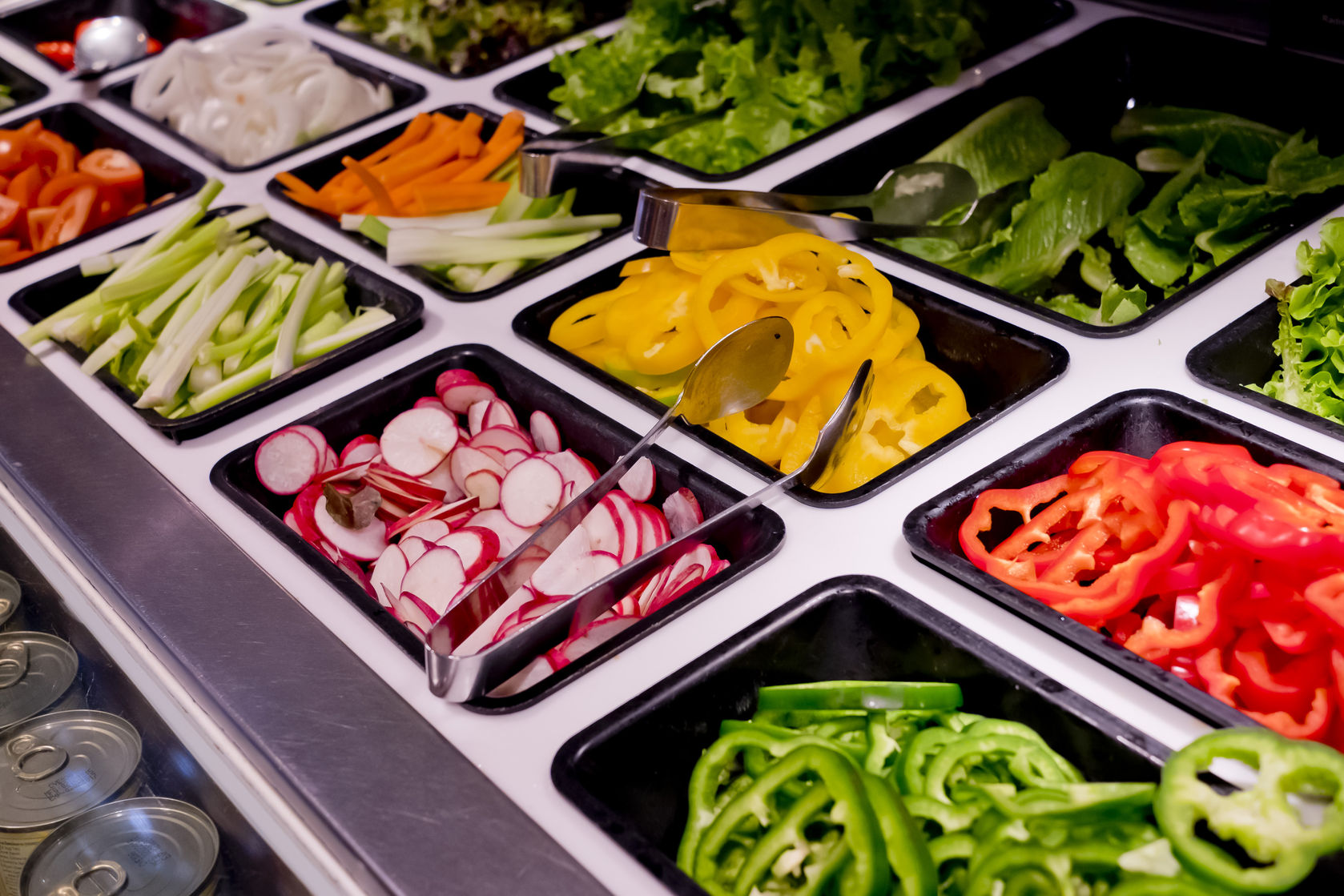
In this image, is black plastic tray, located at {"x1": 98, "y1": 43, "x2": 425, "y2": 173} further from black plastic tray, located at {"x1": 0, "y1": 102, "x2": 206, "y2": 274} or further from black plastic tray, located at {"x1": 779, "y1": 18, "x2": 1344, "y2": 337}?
black plastic tray, located at {"x1": 779, "y1": 18, "x2": 1344, "y2": 337}

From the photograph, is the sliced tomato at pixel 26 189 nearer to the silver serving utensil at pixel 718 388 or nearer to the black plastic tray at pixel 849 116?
the black plastic tray at pixel 849 116

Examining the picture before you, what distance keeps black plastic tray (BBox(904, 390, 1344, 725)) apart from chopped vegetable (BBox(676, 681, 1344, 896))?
0.11 meters

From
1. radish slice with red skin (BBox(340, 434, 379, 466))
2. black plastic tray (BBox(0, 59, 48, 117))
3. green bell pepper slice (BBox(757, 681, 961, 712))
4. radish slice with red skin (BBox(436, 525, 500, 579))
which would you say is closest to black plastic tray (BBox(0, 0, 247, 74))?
black plastic tray (BBox(0, 59, 48, 117))

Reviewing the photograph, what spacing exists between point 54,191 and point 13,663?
1.48 metres

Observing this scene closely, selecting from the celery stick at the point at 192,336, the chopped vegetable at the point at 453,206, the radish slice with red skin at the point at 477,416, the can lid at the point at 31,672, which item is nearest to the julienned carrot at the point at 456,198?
the chopped vegetable at the point at 453,206

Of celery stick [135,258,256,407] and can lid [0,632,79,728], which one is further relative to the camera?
celery stick [135,258,256,407]

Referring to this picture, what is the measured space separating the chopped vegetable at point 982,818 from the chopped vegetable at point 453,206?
125 centimetres

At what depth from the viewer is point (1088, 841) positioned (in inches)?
41.3

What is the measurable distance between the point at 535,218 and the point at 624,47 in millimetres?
748

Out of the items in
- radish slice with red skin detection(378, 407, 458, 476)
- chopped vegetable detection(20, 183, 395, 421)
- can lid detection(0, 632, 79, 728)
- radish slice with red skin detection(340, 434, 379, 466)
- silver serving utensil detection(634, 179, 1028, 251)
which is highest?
silver serving utensil detection(634, 179, 1028, 251)

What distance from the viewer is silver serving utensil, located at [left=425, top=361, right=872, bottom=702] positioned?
1236 millimetres

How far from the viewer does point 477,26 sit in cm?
324

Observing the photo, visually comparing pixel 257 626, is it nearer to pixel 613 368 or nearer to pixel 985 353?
pixel 613 368

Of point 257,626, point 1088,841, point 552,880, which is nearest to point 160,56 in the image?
point 257,626
